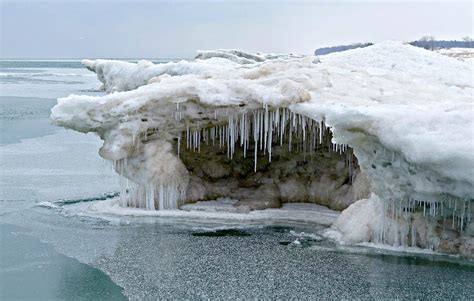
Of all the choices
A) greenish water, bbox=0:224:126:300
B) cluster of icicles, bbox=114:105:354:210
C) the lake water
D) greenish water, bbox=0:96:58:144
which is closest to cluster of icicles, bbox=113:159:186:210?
cluster of icicles, bbox=114:105:354:210

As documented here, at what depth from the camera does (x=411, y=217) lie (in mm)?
11211

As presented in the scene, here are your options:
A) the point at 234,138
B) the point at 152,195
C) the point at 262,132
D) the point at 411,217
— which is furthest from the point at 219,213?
the point at 411,217

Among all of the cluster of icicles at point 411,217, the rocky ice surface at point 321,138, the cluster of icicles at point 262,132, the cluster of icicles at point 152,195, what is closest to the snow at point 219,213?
the cluster of icicles at point 152,195

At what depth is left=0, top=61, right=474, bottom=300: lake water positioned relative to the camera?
938 cm

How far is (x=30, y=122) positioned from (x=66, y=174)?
41.0ft

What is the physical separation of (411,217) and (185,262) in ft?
12.6

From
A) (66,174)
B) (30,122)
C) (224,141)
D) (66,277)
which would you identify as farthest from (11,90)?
(66,277)

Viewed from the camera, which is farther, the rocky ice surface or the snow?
the snow

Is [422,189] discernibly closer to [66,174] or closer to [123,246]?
[123,246]

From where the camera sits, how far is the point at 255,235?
12.4 metres

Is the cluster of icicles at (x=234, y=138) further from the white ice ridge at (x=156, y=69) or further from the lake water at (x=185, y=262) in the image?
the white ice ridge at (x=156, y=69)

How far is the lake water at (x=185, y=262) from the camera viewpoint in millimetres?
9375

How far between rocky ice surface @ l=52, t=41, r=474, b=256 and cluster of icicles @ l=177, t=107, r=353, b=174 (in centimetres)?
5

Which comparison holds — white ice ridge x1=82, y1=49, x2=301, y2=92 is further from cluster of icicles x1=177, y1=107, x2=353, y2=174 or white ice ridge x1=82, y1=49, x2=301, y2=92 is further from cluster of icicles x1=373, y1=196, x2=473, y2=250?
cluster of icicles x1=373, y1=196, x2=473, y2=250
